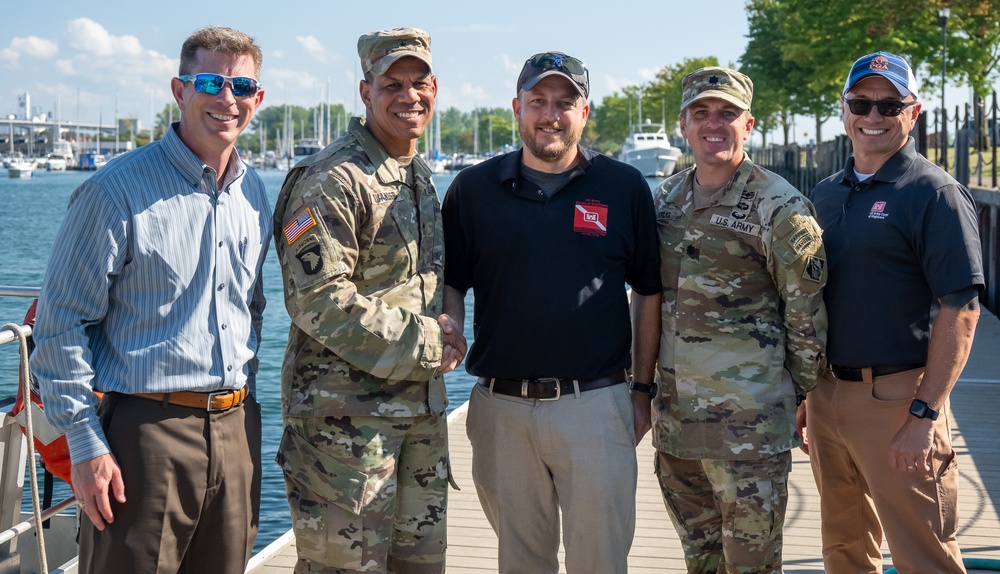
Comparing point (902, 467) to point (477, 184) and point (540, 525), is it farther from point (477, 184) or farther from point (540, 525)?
point (477, 184)

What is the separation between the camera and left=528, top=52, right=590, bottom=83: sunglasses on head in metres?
3.53

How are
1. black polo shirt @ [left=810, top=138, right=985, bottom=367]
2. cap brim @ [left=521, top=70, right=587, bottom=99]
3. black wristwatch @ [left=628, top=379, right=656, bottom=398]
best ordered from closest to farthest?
1. black polo shirt @ [left=810, top=138, right=985, bottom=367]
2. cap brim @ [left=521, top=70, right=587, bottom=99]
3. black wristwatch @ [left=628, top=379, right=656, bottom=398]

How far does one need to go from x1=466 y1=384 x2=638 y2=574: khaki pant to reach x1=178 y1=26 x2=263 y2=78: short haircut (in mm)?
1462

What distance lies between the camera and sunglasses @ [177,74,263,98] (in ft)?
9.71

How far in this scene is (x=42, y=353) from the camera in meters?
2.75

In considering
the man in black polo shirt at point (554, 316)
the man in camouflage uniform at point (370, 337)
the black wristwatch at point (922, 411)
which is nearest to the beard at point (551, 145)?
the man in black polo shirt at point (554, 316)

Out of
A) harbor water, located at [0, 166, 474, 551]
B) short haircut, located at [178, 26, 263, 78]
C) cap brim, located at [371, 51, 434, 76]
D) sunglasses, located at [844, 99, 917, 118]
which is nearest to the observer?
short haircut, located at [178, 26, 263, 78]

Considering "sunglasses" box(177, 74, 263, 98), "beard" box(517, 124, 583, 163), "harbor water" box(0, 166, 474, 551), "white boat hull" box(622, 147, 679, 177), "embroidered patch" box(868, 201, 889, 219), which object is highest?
"white boat hull" box(622, 147, 679, 177)

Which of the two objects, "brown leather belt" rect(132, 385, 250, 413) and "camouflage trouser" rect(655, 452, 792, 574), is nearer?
"brown leather belt" rect(132, 385, 250, 413)

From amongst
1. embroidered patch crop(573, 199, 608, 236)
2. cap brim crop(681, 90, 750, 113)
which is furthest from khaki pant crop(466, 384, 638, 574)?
cap brim crop(681, 90, 750, 113)

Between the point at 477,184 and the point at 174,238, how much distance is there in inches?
45.1

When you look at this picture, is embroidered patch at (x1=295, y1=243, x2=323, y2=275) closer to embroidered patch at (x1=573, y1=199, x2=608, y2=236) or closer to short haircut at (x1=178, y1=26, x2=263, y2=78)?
short haircut at (x1=178, y1=26, x2=263, y2=78)

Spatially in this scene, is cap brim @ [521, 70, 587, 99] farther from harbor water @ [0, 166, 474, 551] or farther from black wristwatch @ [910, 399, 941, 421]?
harbor water @ [0, 166, 474, 551]

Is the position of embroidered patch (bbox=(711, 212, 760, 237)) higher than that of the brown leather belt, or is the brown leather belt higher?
embroidered patch (bbox=(711, 212, 760, 237))
